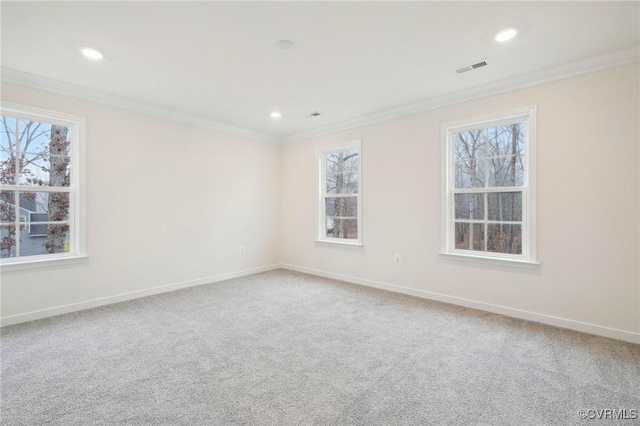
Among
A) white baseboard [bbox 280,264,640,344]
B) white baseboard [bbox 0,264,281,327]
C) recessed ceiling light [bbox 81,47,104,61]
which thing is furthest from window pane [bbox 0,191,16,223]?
white baseboard [bbox 280,264,640,344]

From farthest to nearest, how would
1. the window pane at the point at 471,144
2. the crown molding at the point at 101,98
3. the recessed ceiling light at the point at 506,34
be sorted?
the window pane at the point at 471,144 < the crown molding at the point at 101,98 < the recessed ceiling light at the point at 506,34

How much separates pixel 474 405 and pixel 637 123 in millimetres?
2851

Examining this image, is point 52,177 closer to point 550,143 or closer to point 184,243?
point 184,243

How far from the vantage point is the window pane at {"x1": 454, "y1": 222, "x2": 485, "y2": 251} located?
371cm

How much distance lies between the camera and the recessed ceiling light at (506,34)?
94.7 inches

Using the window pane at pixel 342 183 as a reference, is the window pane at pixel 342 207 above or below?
below

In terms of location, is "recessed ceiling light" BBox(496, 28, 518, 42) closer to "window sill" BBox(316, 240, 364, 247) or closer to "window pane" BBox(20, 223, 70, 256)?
"window sill" BBox(316, 240, 364, 247)

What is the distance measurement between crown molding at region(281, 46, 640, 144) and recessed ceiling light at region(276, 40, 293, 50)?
6.86 feet

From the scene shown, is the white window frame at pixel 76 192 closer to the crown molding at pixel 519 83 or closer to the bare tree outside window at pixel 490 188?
the crown molding at pixel 519 83

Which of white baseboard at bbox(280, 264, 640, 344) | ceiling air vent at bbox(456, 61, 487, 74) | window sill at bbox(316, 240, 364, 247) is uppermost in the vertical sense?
ceiling air vent at bbox(456, 61, 487, 74)

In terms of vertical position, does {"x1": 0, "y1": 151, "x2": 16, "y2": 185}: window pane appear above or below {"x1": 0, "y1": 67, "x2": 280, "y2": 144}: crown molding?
below

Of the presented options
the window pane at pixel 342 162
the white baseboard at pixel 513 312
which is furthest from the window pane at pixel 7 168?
the white baseboard at pixel 513 312

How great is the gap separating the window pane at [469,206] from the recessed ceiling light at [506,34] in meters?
1.74

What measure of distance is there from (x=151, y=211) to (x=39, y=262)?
50.4 inches
